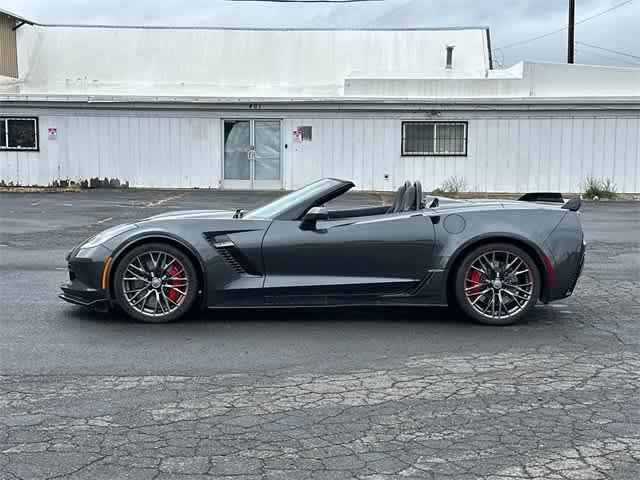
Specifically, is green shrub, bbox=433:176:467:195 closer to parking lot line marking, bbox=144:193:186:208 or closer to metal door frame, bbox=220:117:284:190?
metal door frame, bbox=220:117:284:190

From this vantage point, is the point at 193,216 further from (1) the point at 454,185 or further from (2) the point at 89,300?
(1) the point at 454,185

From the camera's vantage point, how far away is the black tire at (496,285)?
7289mm

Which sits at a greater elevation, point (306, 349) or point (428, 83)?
point (428, 83)

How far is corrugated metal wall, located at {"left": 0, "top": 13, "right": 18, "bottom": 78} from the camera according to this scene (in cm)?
3000

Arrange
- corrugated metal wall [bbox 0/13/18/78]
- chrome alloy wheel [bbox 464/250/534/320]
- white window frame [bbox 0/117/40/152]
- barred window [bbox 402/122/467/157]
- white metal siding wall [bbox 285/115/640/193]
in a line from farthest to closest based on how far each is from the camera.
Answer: corrugated metal wall [bbox 0/13/18/78]
white window frame [bbox 0/117/40/152]
barred window [bbox 402/122/467/157]
white metal siding wall [bbox 285/115/640/193]
chrome alloy wheel [bbox 464/250/534/320]

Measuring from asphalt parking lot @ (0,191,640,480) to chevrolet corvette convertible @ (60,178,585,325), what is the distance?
23 cm

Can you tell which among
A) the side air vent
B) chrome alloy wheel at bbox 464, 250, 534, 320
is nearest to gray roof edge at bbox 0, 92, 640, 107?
chrome alloy wheel at bbox 464, 250, 534, 320

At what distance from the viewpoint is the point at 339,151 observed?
2591 centimetres

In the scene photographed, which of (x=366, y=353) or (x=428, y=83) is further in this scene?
(x=428, y=83)

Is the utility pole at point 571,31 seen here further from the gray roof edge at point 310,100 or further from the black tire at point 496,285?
the black tire at point 496,285

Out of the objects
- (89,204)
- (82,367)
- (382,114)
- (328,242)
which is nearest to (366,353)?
(328,242)

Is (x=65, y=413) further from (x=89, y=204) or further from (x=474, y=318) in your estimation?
(x=89, y=204)

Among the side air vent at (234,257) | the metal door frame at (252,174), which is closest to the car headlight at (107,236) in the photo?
the side air vent at (234,257)

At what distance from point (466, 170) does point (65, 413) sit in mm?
21912
